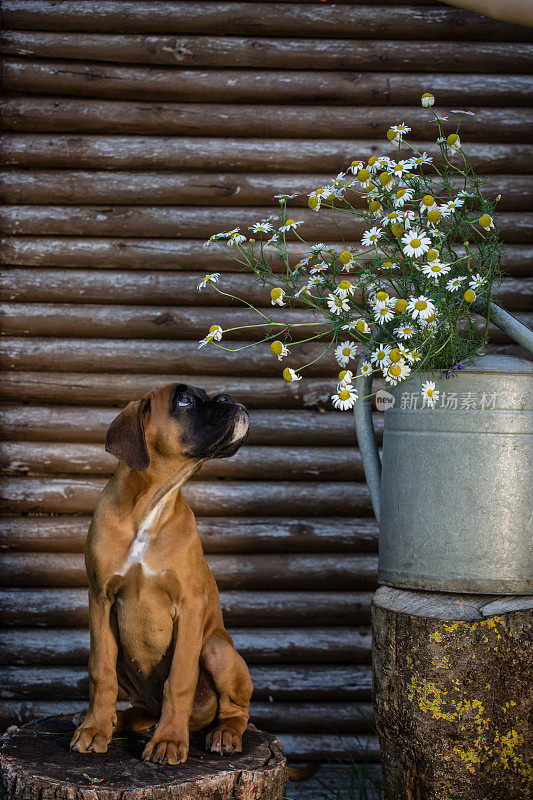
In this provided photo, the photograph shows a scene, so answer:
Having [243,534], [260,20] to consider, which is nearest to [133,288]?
[243,534]

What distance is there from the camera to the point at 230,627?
366 centimetres

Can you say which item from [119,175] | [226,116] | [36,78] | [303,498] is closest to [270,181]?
[226,116]

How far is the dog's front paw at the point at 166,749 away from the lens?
2180mm

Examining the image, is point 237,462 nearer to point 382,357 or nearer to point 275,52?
point 382,357

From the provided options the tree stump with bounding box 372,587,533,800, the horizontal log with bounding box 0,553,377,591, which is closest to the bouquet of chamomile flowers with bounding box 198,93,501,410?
the tree stump with bounding box 372,587,533,800

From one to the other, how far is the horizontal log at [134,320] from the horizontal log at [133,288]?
26 mm

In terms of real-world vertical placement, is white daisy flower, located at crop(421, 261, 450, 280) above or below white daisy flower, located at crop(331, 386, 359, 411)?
above

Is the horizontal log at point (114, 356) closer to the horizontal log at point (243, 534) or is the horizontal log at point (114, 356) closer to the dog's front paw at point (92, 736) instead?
the horizontal log at point (243, 534)

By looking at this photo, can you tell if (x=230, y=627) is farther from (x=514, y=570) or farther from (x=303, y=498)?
(x=514, y=570)

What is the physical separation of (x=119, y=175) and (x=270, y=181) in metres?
0.73

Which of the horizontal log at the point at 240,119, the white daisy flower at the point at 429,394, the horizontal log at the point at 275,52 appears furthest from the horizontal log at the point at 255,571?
the horizontal log at the point at 275,52

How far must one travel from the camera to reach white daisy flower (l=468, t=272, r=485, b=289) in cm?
234

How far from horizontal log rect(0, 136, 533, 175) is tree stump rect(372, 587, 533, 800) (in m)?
2.28

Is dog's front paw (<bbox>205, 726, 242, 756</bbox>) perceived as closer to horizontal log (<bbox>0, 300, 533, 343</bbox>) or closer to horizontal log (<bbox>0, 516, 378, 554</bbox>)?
horizontal log (<bbox>0, 516, 378, 554</bbox>)
